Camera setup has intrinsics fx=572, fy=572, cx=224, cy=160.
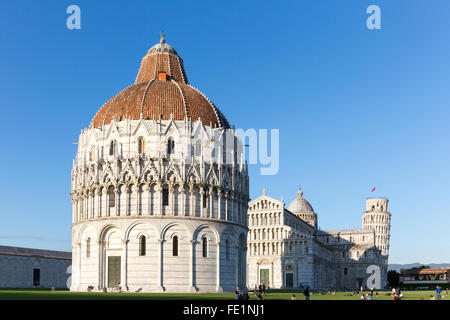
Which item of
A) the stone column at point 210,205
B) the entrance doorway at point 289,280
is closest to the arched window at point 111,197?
the stone column at point 210,205

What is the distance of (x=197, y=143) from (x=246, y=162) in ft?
34.1

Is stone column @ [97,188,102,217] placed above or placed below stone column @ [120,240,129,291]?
above

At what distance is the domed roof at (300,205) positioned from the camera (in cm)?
16288

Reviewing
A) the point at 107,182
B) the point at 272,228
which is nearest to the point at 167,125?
the point at 107,182

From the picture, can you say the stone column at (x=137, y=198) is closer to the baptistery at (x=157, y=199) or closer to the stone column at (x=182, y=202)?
the baptistery at (x=157, y=199)

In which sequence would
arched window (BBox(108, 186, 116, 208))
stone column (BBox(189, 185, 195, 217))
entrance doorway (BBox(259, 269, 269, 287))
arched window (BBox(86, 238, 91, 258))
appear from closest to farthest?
stone column (BBox(189, 185, 195, 217)) → arched window (BBox(108, 186, 116, 208)) → arched window (BBox(86, 238, 91, 258)) → entrance doorway (BBox(259, 269, 269, 287))

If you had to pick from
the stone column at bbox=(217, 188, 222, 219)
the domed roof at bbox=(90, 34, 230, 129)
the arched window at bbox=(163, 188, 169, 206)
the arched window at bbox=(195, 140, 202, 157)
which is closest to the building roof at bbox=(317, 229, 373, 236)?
the domed roof at bbox=(90, 34, 230, 129)

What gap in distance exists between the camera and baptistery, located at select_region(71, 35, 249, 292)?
205 feet

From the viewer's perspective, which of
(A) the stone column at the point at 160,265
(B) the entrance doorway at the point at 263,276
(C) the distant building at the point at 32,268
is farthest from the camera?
(B) the entrance doorway at the point at 263,276

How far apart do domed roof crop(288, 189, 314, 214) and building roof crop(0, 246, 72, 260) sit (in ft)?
237

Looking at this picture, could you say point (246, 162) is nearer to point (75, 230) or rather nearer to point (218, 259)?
point (218, 259)

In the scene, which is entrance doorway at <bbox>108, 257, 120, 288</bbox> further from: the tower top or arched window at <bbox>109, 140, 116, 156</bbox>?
the tower top

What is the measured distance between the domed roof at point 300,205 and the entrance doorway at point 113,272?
341 ft
